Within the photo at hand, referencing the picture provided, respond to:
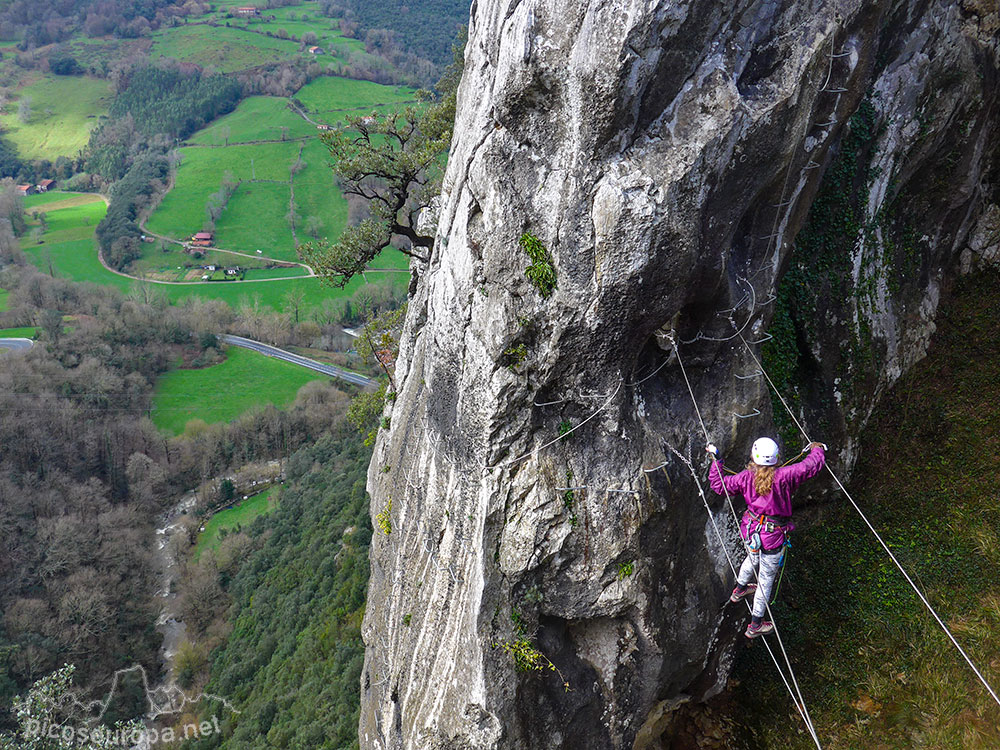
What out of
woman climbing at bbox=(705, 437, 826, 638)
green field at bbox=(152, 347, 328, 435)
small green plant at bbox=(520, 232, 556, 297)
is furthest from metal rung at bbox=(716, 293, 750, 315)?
green field at bbox=(152, 347, 328, 435)

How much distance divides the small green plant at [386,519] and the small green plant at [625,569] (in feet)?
16.6

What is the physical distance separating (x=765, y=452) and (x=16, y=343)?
72.2 metres

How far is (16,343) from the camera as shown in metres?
60.2

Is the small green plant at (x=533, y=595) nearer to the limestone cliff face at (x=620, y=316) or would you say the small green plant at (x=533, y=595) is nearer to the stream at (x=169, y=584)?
the limestone cliff face at (x=620, y=316)

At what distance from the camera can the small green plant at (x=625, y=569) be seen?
9.62 meters

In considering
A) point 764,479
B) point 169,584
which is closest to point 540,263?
point 764,479

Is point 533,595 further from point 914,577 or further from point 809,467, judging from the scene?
point 914,577

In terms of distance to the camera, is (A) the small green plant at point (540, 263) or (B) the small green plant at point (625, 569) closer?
(A) the small green plant at point (540, 263)

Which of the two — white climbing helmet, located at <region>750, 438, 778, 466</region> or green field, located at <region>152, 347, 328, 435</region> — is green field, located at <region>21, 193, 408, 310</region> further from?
white climbing helmet, located at <region>750, 438, 778, 466</region>

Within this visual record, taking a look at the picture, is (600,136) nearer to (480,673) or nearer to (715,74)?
(715,74)

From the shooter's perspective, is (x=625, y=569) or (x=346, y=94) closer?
(x=625, y=569)

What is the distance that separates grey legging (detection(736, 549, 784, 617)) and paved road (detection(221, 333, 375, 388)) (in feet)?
177

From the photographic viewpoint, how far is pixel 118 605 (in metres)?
38.5

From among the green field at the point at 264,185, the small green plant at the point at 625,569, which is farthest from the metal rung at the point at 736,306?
the green field at the point at 264,185
